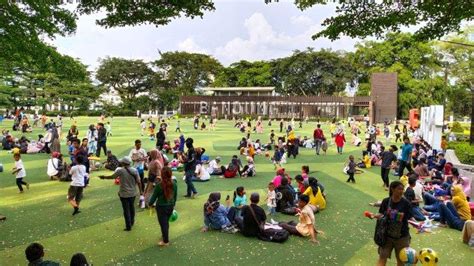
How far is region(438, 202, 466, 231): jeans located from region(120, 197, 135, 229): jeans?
23.1 ft

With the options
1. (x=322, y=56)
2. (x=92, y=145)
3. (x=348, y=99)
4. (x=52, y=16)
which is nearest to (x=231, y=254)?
(x=52, y=16)

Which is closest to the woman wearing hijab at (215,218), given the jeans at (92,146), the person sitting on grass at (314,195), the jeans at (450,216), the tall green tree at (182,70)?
the person sitting on grass at (314,195)

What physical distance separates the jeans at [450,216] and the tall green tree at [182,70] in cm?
7488

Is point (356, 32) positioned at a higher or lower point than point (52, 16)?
lower

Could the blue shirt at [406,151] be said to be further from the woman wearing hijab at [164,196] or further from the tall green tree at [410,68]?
the tall green tree at [410,68]

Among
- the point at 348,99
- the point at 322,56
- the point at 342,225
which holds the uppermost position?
the point at 322,56

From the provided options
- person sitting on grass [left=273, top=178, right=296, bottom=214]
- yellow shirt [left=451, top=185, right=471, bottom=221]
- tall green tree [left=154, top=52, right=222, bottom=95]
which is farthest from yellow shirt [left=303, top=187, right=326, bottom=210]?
tall green tree [left=154, top=52, right=222, bottom=95]

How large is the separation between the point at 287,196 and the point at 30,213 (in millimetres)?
6351

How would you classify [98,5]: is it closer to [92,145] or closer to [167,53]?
[92,145]

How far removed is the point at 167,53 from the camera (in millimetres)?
81125

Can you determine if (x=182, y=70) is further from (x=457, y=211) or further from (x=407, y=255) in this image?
(x=407, y=255)

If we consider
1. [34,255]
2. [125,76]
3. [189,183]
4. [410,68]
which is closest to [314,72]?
[410,68]

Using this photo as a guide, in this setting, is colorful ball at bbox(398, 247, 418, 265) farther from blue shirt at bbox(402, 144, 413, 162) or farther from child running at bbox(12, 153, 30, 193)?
child running at bbox(12, 153, 30, 193)

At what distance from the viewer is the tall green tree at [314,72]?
75375 mm
